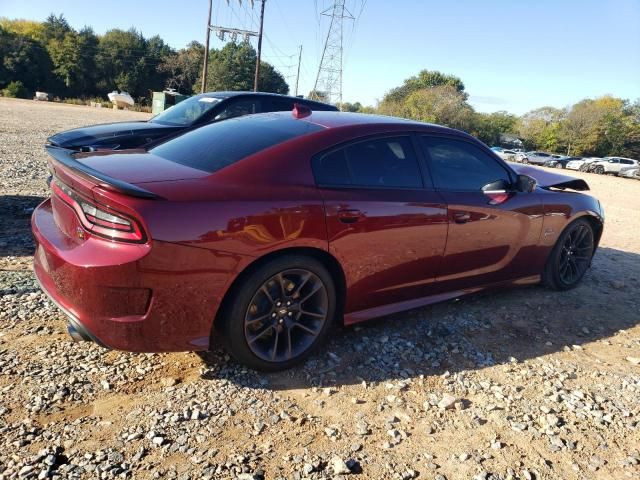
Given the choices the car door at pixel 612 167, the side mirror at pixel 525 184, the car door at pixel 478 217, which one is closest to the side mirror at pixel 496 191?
the car door at pixel 478 217

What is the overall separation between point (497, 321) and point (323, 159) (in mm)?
2141

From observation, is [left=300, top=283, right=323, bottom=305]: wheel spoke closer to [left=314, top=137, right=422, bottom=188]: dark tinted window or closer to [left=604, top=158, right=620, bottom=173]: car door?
[left=314, top=137, right=422, bottom=188]: dark tinted window

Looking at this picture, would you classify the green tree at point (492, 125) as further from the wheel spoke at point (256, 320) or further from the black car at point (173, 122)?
the wheel spoke at point (256, 320)

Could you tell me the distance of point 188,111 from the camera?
24.5 ft

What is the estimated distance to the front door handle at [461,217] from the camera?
143 inches

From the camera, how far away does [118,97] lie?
51125 mm

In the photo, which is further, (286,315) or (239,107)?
(239,107)

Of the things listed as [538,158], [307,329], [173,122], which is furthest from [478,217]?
[538,158]

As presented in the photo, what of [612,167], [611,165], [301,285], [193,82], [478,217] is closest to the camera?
[301,285]

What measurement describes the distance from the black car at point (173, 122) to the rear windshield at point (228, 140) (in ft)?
8.02

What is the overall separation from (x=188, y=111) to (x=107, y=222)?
5450 mm

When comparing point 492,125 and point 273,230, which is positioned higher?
point 492,125

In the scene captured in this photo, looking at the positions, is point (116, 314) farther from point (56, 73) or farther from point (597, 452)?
point (56, 73)

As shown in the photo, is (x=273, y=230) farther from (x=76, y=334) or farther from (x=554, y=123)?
(x=554, y=123)
